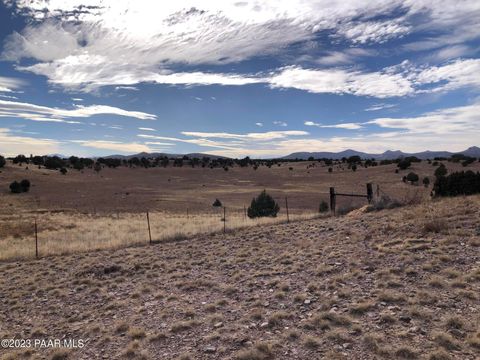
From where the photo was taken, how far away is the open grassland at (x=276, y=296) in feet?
21.4

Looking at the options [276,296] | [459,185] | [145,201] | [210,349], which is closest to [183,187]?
[145,201]

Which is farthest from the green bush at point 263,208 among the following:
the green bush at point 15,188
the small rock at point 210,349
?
the green bush at point 15,188

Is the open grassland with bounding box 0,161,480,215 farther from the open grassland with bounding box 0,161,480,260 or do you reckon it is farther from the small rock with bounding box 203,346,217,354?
the small rock with bounding box 203,346,217,354

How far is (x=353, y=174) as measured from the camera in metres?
77.1

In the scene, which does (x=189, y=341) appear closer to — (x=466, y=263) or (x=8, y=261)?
(x=466, y=263)

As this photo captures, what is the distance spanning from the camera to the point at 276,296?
883 cm

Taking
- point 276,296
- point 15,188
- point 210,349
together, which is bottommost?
point 210,349

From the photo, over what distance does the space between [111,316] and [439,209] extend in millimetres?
11873

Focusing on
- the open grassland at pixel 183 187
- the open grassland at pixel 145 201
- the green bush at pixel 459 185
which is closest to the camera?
the green bush at pixel 459 185

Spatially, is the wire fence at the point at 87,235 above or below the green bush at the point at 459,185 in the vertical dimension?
below

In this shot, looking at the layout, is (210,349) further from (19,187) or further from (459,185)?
(19,187)

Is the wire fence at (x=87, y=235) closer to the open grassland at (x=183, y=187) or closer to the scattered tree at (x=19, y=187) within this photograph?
the open grassland at (x=183, y=187)

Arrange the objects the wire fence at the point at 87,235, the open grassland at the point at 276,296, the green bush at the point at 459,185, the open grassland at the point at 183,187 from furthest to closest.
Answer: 1. the open grassland at the point at 183,187
2. the green bush at the point at 459,185
3. the wire fence at the point at 87,235
4. the open grassland at the point at 276,296

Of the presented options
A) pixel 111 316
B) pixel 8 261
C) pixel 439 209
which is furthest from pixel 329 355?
pixel 8 261
